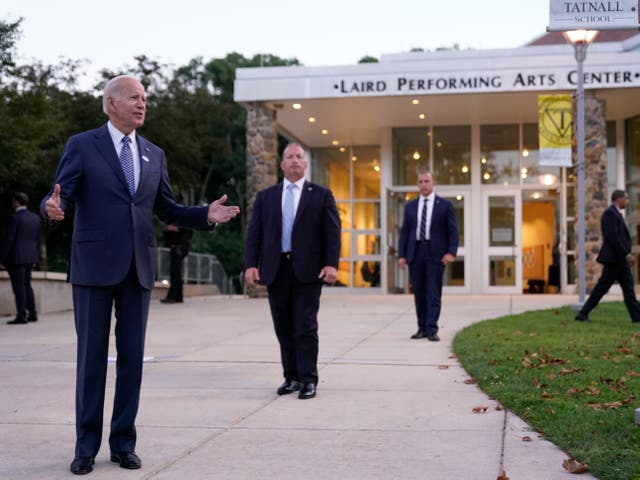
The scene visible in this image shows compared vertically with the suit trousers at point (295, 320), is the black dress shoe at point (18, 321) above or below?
below

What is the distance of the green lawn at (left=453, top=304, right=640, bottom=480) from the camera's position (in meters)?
4.84

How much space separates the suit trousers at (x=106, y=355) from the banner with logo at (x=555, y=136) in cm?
1164

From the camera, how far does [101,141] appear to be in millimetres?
4777

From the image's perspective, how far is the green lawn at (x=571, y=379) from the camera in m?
4.84

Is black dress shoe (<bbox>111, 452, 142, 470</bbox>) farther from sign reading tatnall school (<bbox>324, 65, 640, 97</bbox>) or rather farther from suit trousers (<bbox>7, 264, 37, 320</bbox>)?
sign reading tatnall school (<bbox>324, 65, 640, 97</bbox>)

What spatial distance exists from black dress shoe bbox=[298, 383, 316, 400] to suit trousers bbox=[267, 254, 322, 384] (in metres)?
0.04

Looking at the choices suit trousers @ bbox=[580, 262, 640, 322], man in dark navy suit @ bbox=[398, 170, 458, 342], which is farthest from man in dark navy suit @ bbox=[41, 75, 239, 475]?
suit trousers @ bbox=[580, 262, 640, 322]

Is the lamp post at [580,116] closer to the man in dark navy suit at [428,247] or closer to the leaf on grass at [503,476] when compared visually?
the man in dark navy suit at [428,247]

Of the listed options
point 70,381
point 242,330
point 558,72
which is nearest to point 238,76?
point 558,72

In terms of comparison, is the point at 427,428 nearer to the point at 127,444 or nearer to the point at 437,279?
the point at 127,444

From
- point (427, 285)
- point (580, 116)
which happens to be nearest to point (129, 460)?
point (427, 285)

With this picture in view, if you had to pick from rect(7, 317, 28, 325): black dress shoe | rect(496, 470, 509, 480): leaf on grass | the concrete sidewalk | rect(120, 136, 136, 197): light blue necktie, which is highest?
rect(120, 136, 136, 197): light blue necktie

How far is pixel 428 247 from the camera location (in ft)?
36.5

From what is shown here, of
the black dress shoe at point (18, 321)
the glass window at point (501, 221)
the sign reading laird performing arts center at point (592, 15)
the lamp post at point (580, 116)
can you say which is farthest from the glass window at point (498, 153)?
the sign reading laird performing arts center at point (592, 15)
